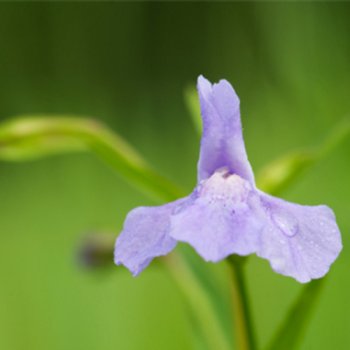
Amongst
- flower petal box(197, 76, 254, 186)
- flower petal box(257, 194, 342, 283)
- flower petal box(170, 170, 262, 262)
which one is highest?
flower petal box(197, 76, 254, 186)

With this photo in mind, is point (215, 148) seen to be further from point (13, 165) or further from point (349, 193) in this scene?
point (13, 165)

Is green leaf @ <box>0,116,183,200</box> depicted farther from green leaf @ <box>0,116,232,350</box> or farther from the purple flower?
the purple flower

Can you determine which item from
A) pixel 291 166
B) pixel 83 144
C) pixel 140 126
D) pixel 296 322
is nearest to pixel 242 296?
pixel 296 322

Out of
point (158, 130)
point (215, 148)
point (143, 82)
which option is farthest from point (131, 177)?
point (143, 82)

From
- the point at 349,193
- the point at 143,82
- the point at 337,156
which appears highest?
the point at 143,82

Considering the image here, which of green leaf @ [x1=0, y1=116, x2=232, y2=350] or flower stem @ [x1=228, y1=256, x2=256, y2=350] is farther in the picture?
green leaf @ [x1=0, y1=116, x2=232, y2=350]

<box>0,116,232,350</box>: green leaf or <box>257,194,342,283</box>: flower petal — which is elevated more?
<box>0,116,232,350</box>: green leaf

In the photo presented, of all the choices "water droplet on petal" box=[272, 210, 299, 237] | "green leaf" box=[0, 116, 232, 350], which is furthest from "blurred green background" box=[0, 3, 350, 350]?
"water droplet on petal" box=[272, 210, 299, 237]
